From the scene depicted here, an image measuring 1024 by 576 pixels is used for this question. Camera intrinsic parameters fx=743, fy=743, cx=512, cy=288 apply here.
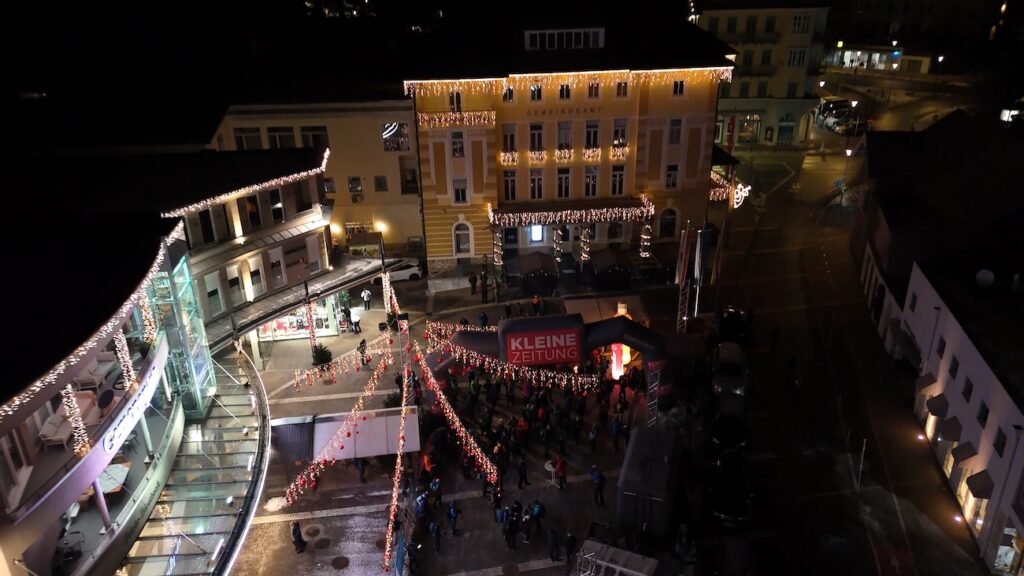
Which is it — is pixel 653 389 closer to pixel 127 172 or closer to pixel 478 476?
pixel 478 476

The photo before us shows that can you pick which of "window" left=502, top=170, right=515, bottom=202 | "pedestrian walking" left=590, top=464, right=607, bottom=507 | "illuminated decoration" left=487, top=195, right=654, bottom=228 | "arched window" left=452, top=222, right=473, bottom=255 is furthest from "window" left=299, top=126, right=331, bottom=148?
"pedestrian walking" left=590, top=464, right=607, bottom=507

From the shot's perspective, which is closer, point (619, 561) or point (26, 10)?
point (619, 561)

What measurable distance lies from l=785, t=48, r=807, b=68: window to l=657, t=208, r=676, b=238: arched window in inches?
1113

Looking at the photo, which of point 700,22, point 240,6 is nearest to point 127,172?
point 240,6

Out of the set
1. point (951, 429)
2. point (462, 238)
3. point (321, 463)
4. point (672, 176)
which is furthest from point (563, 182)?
point (951, 429)

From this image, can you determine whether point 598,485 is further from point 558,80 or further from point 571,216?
point 558,80

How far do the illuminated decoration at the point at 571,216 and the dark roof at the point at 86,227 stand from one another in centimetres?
1308

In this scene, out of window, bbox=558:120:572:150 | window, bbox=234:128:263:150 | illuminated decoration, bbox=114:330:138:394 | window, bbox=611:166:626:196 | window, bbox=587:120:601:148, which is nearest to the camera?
illuminated decoration, bbox=114:330:138:394

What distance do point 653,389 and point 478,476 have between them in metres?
8.86

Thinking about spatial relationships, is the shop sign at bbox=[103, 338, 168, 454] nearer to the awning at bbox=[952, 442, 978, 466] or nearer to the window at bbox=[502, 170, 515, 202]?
the window at bbox=[502, 170, 515, 202]

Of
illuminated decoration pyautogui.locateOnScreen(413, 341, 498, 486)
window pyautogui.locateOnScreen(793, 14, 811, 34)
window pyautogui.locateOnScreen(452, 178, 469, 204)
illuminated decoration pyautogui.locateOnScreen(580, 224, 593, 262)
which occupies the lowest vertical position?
illuminated decoration pyautogui.locateOnScreen(413, 341, 498, 486)

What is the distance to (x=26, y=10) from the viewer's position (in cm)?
4825

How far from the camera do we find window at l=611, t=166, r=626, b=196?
48516 mm

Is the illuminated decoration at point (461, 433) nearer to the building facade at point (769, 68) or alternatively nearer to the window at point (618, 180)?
the window at point (618, 180)
